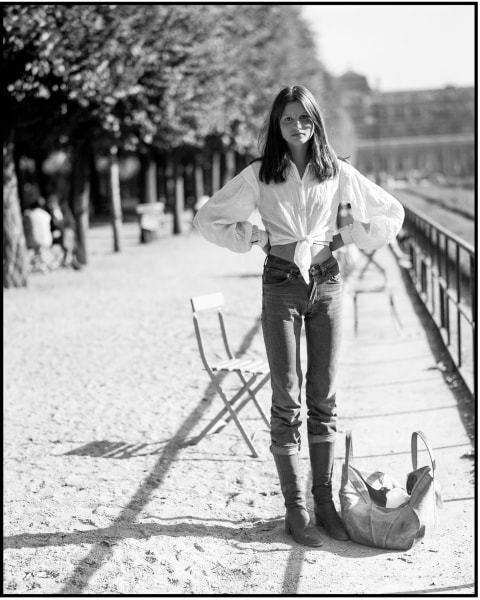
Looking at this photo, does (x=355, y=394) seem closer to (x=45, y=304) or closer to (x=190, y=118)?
(x=45, y=304)

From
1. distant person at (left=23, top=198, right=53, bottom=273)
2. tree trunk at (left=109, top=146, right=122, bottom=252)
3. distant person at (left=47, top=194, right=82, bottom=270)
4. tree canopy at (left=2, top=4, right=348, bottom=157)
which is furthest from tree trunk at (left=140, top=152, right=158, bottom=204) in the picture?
distant person at (left=23, top=198, right=53, bottom=273)

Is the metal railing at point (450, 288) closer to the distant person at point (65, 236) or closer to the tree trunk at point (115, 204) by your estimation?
the distant person at point (65, 236)

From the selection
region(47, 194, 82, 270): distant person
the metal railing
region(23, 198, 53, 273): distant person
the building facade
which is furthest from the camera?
the building facade

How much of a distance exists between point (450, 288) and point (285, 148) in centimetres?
595

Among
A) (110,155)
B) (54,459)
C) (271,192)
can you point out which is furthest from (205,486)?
(110,155)

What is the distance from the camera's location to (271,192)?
14.4 feet

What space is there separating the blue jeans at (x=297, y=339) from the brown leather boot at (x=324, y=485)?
51mm

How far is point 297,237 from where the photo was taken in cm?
437

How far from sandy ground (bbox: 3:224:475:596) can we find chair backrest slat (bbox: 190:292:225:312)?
0.89 m

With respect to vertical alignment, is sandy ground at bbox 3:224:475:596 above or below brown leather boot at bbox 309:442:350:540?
below

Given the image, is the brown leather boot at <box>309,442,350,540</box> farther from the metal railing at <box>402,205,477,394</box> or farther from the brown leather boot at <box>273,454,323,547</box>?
the metal railing at <box>402,205,477,394</box>

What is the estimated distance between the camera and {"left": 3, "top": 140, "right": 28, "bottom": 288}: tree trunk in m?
15.7

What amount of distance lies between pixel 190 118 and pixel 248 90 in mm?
Answer: 7797

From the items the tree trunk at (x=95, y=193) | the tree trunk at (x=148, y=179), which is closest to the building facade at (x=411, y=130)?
the tree trunk at (x=95, y=193)
